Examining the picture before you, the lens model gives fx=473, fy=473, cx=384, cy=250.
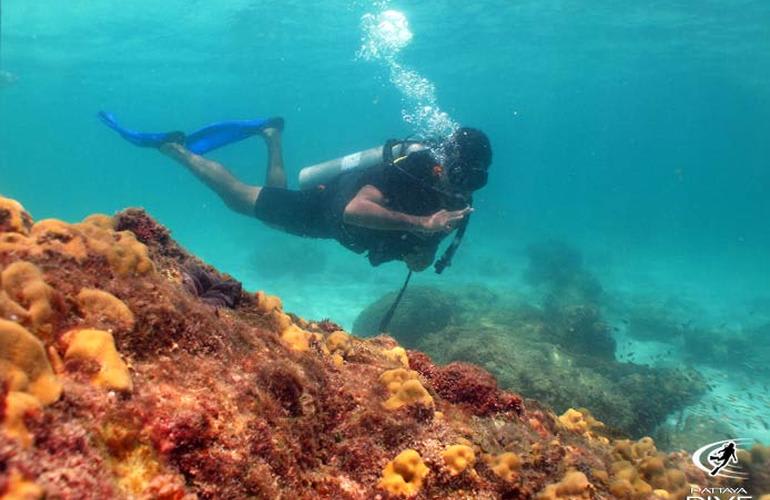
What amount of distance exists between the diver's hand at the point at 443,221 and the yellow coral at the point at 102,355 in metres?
4.69

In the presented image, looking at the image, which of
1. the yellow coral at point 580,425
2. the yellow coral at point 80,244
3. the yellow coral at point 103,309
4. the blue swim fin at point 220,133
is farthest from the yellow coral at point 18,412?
the blue swim fin at point 220,133

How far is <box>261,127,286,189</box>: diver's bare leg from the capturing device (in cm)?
1091

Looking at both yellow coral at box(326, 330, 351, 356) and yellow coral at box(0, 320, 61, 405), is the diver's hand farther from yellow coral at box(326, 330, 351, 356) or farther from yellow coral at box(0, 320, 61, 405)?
yellow coral at box(0, 320, 61, 405)

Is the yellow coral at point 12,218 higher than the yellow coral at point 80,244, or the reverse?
the yellow coral at point 12,218

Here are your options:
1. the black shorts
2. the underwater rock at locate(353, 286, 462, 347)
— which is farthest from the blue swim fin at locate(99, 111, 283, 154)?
the underwater rock at locate(353, 286, 462, 347)

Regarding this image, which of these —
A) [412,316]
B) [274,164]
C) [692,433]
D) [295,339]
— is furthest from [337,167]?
[692,433]

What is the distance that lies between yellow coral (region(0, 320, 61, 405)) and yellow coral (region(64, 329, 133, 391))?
8.2 inches

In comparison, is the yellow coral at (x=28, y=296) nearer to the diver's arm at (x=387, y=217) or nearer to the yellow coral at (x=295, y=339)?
the yellow coral at (x=295, y=339)

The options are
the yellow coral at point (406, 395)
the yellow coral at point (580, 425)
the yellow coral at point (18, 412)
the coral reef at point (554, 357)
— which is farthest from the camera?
the coral reef at point (554, 357)

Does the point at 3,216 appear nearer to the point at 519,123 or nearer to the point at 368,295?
the point at 368,295

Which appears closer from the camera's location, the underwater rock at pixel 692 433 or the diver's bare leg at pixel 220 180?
the diver's bare leg at pixel 220 180

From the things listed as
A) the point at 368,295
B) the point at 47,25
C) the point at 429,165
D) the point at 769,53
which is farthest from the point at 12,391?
the point at 769,53

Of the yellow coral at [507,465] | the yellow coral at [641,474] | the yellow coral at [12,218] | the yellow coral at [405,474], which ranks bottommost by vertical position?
the yellow coral at [641,474]

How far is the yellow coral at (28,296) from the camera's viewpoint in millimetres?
2039
